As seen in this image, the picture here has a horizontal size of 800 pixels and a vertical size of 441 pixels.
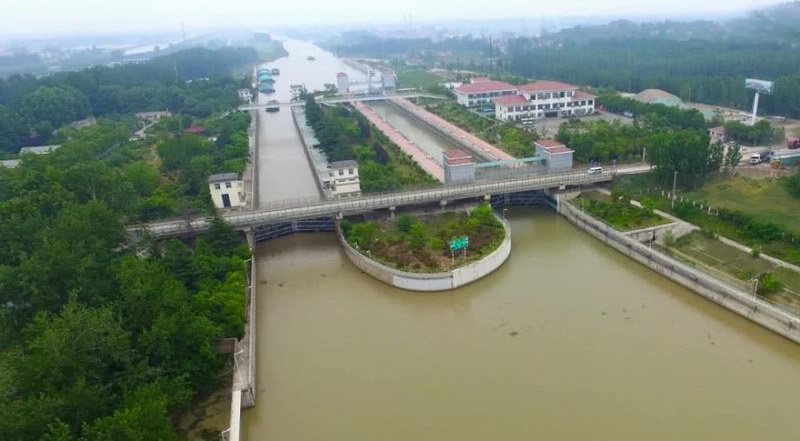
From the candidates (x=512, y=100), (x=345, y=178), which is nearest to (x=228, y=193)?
(x=345, y=178)

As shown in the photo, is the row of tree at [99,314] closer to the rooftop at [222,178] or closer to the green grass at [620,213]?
the rooftop at [222,178]

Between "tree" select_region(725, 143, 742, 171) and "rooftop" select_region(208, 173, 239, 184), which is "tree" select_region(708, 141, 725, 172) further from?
"rooftop" select_region(208, 173, 239, 184)

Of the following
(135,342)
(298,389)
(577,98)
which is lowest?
(298,389)

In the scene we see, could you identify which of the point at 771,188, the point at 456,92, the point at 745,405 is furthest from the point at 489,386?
the point at 456,92

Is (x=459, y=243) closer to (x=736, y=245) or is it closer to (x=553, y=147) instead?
(x=736, y=245)

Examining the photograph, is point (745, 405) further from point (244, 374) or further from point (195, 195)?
point (195, 195)

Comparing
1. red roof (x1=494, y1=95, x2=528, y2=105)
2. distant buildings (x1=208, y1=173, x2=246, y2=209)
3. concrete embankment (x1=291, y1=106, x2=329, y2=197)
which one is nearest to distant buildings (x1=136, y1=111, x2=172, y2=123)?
concrete embankment (x1=291, y1=106, x2=329, y2=197)

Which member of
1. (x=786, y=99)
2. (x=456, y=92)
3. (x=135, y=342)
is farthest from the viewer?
(x=456, y=92)
